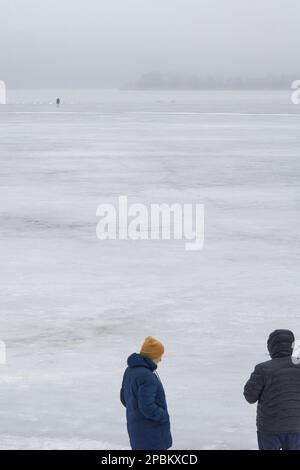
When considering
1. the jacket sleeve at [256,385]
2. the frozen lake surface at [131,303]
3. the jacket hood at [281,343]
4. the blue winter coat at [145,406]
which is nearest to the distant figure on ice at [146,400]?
the blue winter coat at [145,406]

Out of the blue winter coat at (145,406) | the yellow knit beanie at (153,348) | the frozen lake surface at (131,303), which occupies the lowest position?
the blue winter coat at (145,406)

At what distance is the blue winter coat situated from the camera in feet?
20.0

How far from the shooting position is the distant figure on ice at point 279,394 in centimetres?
628

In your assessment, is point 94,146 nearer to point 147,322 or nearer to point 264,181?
point 264,181

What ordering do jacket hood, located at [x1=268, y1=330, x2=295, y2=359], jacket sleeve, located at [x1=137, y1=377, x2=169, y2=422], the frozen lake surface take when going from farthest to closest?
the frozen lake surface, jacket hood, located at [x1=268, y1=330, x2=295, y2=359], jacket sleeve, located at [x1=137, y1=377, x2=169, y2=422]

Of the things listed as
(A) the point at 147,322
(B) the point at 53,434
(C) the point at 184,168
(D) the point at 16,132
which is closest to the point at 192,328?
(A) the point at 147,322

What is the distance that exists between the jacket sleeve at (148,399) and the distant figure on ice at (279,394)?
64 centimetres

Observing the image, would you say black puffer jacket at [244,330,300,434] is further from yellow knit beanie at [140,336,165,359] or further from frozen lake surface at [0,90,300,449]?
frozen lake surface at [0,90,300,449]

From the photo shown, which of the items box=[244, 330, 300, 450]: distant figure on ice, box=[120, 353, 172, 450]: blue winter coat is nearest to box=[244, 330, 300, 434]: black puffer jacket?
box=[244, 330, 300, 450]: distant figure on ice

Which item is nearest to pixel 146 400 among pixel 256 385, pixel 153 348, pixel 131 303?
pixel 153 348

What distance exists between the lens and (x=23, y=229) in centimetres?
1917

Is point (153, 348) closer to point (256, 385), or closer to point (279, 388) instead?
point (256, 385)

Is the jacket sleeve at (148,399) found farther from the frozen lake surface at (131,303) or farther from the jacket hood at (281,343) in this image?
the frozen lake surface at (131,303)

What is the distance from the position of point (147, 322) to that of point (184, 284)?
2407 millimetres
